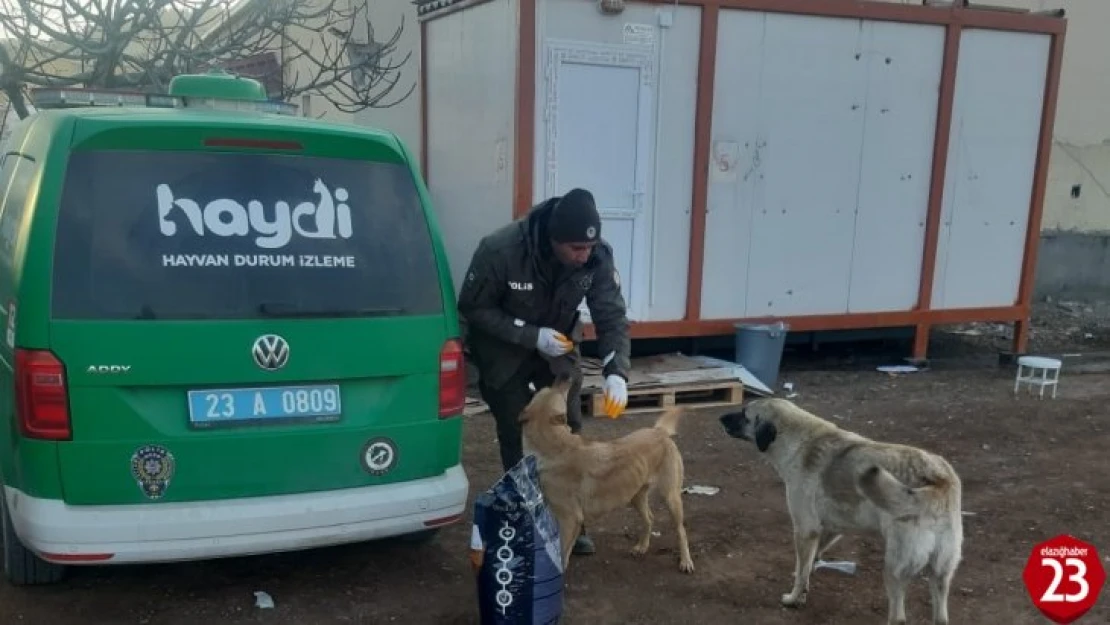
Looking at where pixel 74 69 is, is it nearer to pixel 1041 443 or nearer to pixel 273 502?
pixel 273 502

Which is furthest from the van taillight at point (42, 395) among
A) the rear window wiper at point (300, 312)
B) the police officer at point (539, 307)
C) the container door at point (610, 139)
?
the container door at point (610, 139)

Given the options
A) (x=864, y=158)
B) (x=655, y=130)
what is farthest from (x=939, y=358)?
(x=655, y=130)

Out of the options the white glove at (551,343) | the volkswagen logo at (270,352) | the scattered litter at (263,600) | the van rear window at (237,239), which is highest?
the van rear window at (237,239)

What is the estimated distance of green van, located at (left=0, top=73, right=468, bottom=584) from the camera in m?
3.07

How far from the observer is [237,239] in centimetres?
327

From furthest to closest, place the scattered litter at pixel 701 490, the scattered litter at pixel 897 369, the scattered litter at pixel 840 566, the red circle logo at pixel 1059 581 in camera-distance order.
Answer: the scattered litter at pixel 897 369 < the scattered litter at pixel 701 490 < the scattered litter at pixel 840 566 < the red circle logo at pixel 1059 581

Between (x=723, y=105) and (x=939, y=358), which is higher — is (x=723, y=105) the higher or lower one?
the higher one

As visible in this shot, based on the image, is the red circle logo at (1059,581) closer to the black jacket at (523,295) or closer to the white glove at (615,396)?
the white glove at (615,396)

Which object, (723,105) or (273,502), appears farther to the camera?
(723,105)

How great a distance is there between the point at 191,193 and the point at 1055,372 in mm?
7459

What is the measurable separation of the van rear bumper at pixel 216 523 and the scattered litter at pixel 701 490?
213 cm

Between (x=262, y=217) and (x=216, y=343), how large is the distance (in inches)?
19.3

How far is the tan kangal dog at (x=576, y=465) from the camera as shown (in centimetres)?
373

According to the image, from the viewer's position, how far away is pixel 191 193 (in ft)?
10.6
